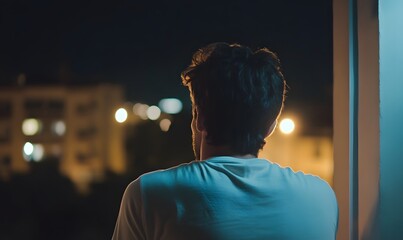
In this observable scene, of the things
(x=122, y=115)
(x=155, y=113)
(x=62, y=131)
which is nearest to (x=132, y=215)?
(x=155, y=113)

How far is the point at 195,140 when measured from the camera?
887 millimetres

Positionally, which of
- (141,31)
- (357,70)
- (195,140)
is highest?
(141,31)

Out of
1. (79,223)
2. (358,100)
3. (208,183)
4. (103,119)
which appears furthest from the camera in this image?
(103,119)

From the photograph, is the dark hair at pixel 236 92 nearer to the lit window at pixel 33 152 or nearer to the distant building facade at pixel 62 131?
the distant building facade at pixel 62 131

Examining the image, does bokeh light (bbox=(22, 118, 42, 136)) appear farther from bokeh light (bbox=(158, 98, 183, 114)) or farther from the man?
the man

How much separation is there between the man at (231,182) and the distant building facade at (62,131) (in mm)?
13619

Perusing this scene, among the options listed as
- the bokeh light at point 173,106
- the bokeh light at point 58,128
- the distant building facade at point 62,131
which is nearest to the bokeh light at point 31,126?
the distant building facade at point 62,131

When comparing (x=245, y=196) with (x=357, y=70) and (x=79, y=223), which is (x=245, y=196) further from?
(x=79, y=223)

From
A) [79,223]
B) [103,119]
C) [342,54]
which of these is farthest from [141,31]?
[103,119]

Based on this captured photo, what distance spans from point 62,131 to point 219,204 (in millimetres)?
19576

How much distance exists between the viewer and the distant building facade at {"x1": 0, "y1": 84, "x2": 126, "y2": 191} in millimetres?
16031

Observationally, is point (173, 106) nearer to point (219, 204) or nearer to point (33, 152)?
point (219, 204)

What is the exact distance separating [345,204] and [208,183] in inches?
15.2

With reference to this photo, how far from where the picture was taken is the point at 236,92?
80 cm
